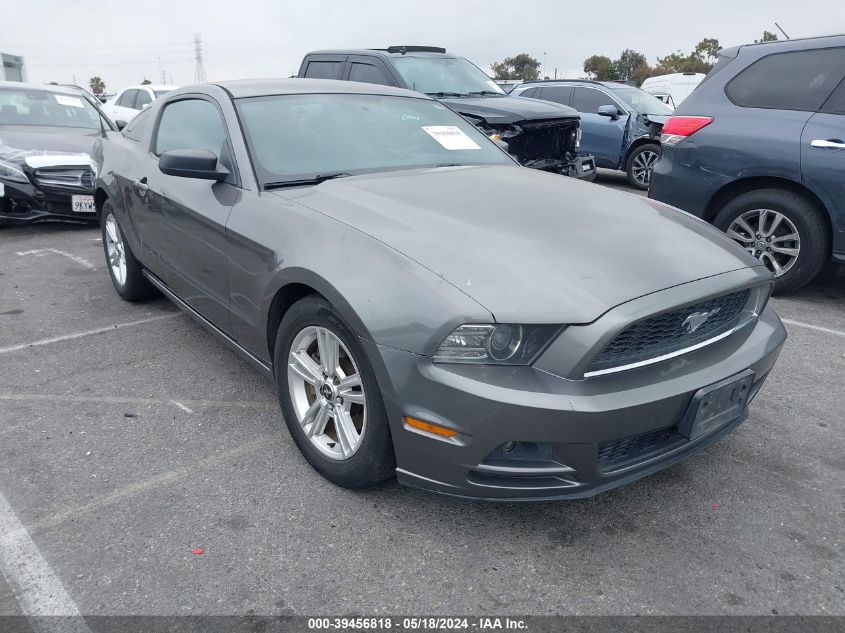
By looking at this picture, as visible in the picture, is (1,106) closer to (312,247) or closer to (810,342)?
(312,247)

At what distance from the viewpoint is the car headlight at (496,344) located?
81.8 inches

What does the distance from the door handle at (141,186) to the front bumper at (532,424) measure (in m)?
2.39

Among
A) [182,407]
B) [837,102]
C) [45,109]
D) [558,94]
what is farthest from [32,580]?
[558,94]

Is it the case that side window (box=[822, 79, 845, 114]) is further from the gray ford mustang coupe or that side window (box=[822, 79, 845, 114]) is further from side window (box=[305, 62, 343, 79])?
side window (box=[305, 62, 343, 79])

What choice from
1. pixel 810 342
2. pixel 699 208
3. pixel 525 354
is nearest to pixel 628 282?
pixel 525 354

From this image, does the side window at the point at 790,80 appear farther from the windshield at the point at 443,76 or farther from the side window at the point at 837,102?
the windshield at the point at 443,76

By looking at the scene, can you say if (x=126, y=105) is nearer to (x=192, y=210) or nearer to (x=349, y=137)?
(x=192, y=210)

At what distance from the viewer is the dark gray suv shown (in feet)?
15.2

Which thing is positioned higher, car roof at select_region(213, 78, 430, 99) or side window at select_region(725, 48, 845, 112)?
side window at select_region(725, 48, 845, 112)

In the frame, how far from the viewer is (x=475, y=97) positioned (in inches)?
321

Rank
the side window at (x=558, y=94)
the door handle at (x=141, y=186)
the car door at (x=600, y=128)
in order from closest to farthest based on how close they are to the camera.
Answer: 1. the door handle at (x=141, y=186)
2. the car door at (x=600, y=128)
3. the side window at (x=558, y=94)

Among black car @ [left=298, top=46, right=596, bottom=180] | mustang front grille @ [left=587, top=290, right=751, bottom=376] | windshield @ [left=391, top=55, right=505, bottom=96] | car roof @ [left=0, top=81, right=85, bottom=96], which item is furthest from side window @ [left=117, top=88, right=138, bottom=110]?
mustang front grille @ [left=587, top=290, right=751, bottom=376]

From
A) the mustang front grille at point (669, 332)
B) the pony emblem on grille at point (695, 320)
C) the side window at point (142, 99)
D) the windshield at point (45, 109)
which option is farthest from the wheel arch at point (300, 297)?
the side window at point (142, 99)

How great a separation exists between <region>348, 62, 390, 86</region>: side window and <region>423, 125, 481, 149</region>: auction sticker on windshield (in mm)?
4218
